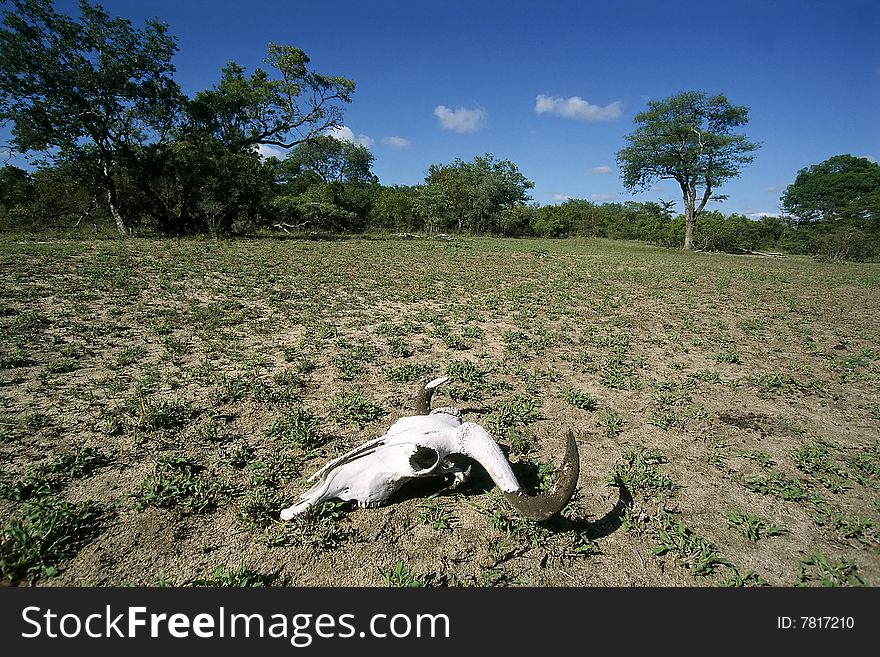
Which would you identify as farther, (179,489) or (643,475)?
(643,475)

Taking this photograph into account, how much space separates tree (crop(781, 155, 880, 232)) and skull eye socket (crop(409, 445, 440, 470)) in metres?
44.8

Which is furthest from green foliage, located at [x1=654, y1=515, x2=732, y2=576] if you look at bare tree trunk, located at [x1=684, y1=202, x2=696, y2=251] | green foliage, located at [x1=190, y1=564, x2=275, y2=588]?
bare tree trunk, located at [x1=684, y1=202, x2=696, y2=251]

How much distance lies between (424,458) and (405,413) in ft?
5.44

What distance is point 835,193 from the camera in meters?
37.4

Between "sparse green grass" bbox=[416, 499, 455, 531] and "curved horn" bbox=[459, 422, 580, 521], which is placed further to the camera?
"sparse green grass" bbox=[416, 499, 455, 531]

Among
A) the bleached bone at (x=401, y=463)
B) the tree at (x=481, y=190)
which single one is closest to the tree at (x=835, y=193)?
the tree at (x=481, y=190)

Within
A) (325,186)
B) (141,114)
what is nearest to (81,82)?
(141,114)

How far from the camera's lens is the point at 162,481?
2961 mm

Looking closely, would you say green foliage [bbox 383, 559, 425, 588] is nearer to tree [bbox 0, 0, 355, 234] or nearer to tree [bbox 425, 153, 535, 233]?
tree [bbox 0, 0, 355, 234]

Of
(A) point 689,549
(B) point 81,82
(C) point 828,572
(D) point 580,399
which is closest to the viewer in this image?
(C) point 828,572

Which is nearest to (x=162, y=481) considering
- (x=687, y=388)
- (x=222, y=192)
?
(x=687, y=388)

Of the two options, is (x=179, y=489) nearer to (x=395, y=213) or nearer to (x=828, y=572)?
(x=828, y=572)

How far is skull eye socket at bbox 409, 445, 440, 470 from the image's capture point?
8.52 feet

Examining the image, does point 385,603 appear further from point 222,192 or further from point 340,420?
point 222,192
